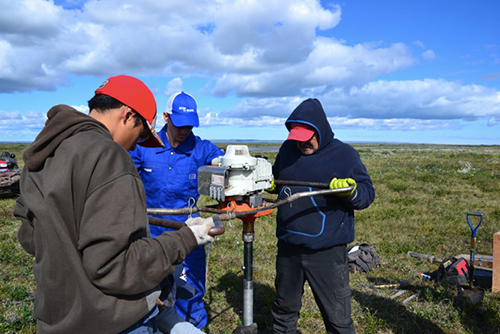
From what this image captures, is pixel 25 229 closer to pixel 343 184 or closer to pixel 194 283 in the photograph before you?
pixel 343 184

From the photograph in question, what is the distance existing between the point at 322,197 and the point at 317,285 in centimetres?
84

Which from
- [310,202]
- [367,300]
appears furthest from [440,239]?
[310,202]

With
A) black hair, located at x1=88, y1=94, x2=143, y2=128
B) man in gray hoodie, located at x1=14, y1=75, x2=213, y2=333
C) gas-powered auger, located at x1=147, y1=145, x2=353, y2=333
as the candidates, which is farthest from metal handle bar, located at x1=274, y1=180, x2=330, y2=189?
black hair, located at x1=88, y1=94, x2=143, y2=128

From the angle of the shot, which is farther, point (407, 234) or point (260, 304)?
point (407, 234)

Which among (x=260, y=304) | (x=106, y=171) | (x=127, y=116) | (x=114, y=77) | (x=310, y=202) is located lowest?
(x=260, y=304)

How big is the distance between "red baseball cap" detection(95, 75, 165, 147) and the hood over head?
1738mm

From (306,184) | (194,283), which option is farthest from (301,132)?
(194,283)

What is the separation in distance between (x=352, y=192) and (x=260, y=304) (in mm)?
2906

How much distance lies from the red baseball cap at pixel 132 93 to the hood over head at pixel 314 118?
68.4 inches

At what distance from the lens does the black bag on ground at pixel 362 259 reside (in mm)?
6816

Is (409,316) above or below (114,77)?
→ below

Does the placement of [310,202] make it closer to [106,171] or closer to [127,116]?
[127,116]

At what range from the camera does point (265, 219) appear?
10.5 metres

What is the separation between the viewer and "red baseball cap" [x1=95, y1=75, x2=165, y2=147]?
201 centimetres
